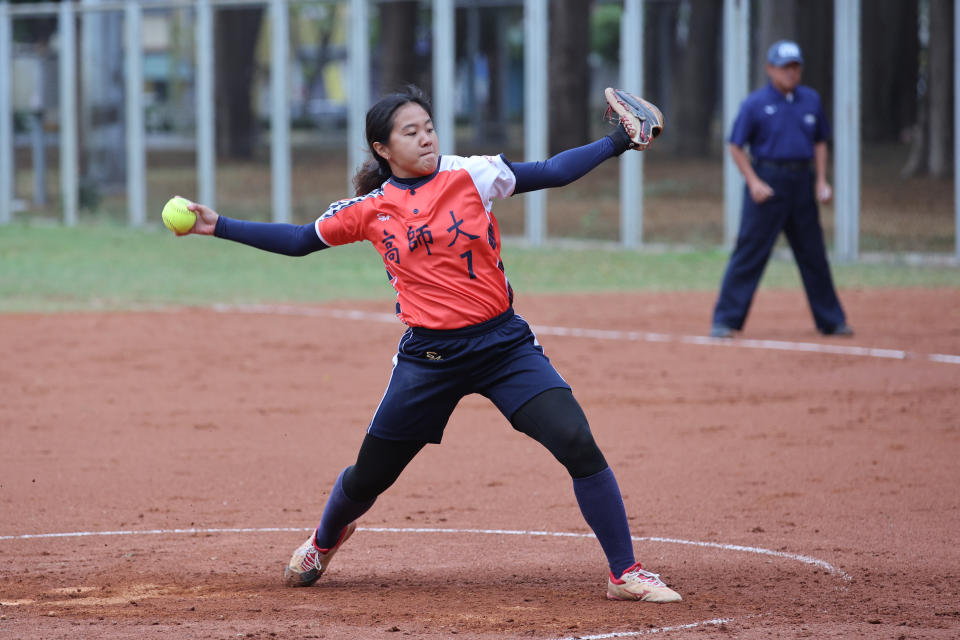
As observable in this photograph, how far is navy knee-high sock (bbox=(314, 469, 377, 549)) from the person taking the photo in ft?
→ 17.8

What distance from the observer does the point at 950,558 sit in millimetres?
5723

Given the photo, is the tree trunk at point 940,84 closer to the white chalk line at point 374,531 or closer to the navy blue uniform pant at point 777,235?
the navy blue uniform pant at point 777,235

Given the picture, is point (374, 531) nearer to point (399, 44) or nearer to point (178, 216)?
point (178, 216)

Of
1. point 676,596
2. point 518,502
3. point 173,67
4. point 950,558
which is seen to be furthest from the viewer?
point 173,67

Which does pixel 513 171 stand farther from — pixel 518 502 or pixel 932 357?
pixel 932 357

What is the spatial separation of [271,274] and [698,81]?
26.1 feet

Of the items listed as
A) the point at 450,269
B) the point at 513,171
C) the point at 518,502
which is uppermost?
the point at 513,171

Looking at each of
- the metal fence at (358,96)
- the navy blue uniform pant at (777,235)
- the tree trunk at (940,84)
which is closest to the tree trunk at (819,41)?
the tree trunk at (940,84)

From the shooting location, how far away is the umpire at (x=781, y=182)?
11758mm

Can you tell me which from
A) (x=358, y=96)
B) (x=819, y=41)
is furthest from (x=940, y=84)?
(x=358, y=96)

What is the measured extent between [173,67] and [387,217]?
68.2 ft

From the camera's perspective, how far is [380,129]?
16.9 ft

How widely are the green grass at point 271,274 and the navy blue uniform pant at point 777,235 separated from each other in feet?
13.1

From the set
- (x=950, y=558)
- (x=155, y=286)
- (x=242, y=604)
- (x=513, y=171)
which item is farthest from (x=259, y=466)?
(x=155, y=286)
